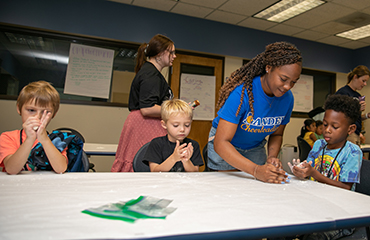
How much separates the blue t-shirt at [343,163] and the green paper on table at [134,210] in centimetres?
98

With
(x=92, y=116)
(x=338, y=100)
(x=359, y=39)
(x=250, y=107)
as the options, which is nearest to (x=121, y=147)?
(x=250, y=107)

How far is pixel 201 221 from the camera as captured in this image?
1.97ft

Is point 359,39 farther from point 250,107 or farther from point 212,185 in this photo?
point 212,185

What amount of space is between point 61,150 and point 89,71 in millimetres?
2687

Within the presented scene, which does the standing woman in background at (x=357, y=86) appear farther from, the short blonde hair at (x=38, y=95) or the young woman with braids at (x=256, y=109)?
the short blonde hair at (x=38, y=95)

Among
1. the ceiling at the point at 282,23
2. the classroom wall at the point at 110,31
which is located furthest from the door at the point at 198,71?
the ceiling at the point at 282,23

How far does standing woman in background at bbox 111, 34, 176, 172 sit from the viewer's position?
176cm

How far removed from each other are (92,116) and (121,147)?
2081 mm

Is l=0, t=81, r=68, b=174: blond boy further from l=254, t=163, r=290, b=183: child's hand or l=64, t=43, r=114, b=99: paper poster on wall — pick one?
l=64, t=43, r=114, b=99: paper poster on wall

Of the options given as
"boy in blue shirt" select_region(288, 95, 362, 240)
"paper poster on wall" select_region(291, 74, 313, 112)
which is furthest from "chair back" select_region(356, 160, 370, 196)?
"paper poster on wall" select_region(291, 74, 313, 112)

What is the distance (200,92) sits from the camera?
168 inches

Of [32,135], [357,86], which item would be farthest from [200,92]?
[32,135]

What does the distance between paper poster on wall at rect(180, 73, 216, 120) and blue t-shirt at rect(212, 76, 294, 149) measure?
111 inches

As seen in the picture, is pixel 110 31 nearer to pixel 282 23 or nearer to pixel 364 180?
pixel 282 23
